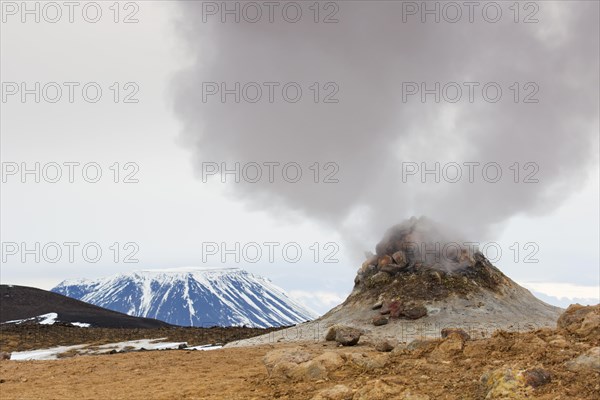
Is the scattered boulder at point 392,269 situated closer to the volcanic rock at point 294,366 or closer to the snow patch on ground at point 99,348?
the snow patch on ground at point 99,348

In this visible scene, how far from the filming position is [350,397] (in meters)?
10.4

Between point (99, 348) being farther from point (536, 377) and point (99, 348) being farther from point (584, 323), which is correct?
point (536, 377)

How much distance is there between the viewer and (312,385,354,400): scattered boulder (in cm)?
1045

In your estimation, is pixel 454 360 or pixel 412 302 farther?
pixel 412 302

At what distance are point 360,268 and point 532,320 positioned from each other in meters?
10.00

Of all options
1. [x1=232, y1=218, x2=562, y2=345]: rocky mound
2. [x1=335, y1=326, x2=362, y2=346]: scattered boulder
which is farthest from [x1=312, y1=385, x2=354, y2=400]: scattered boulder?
[x1=232, y1=218, x2=562, y2=345]: rocky mound

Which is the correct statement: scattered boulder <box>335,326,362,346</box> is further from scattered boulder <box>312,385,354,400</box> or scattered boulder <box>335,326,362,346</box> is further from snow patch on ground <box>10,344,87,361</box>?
snow patch on ground <box>10,344,87,361</box>

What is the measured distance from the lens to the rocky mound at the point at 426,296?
84.3 ft

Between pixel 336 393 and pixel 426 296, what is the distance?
60.5 ft

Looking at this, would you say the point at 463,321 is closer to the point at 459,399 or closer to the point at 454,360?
the point at 454,360

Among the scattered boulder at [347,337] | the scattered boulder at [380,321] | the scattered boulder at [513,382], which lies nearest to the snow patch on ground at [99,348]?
the scattered boulder at [347,337]

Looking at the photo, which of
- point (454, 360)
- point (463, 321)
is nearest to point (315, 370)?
point (454, 360)

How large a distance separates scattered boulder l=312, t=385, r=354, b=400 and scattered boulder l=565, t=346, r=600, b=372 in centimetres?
391

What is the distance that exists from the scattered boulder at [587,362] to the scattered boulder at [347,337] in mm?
12319
